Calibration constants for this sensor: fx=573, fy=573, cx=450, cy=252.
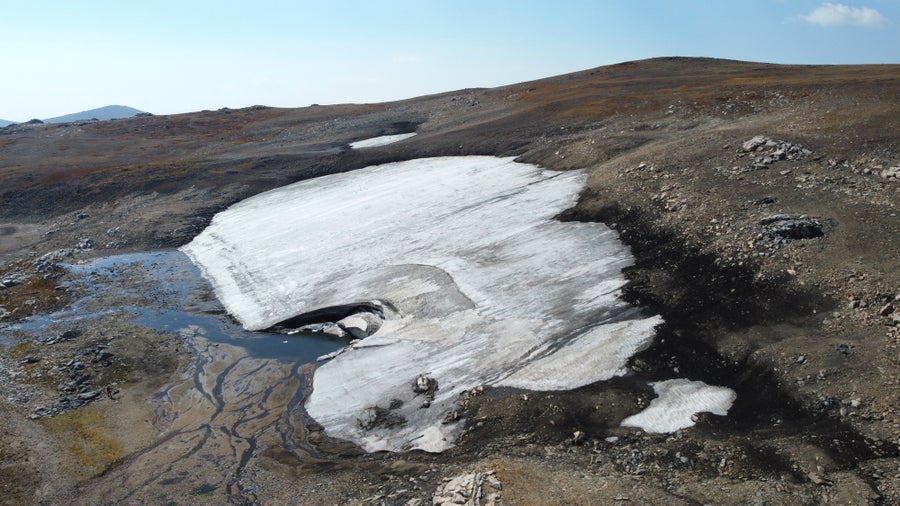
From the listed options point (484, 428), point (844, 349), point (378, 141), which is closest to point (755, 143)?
point (844, 349)

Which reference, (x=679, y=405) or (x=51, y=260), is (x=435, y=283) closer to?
(x=679, y=405)

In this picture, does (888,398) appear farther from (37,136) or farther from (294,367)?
(37,136)

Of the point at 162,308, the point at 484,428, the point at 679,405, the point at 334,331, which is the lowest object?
the point at 484,428

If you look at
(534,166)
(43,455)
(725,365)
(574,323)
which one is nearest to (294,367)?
(43,455)

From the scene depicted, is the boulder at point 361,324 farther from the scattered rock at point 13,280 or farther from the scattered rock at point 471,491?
the scattered rock at point 13,280

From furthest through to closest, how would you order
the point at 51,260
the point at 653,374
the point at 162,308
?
the point at 51,260 < the point at 162,308 < the point at 653,374

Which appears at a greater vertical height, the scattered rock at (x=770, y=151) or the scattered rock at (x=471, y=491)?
the scattered rock at (x=770, y=151)

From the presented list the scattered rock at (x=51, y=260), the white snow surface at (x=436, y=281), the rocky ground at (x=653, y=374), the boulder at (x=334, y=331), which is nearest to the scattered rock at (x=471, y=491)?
the rocky ground at (x=653, y=374)
